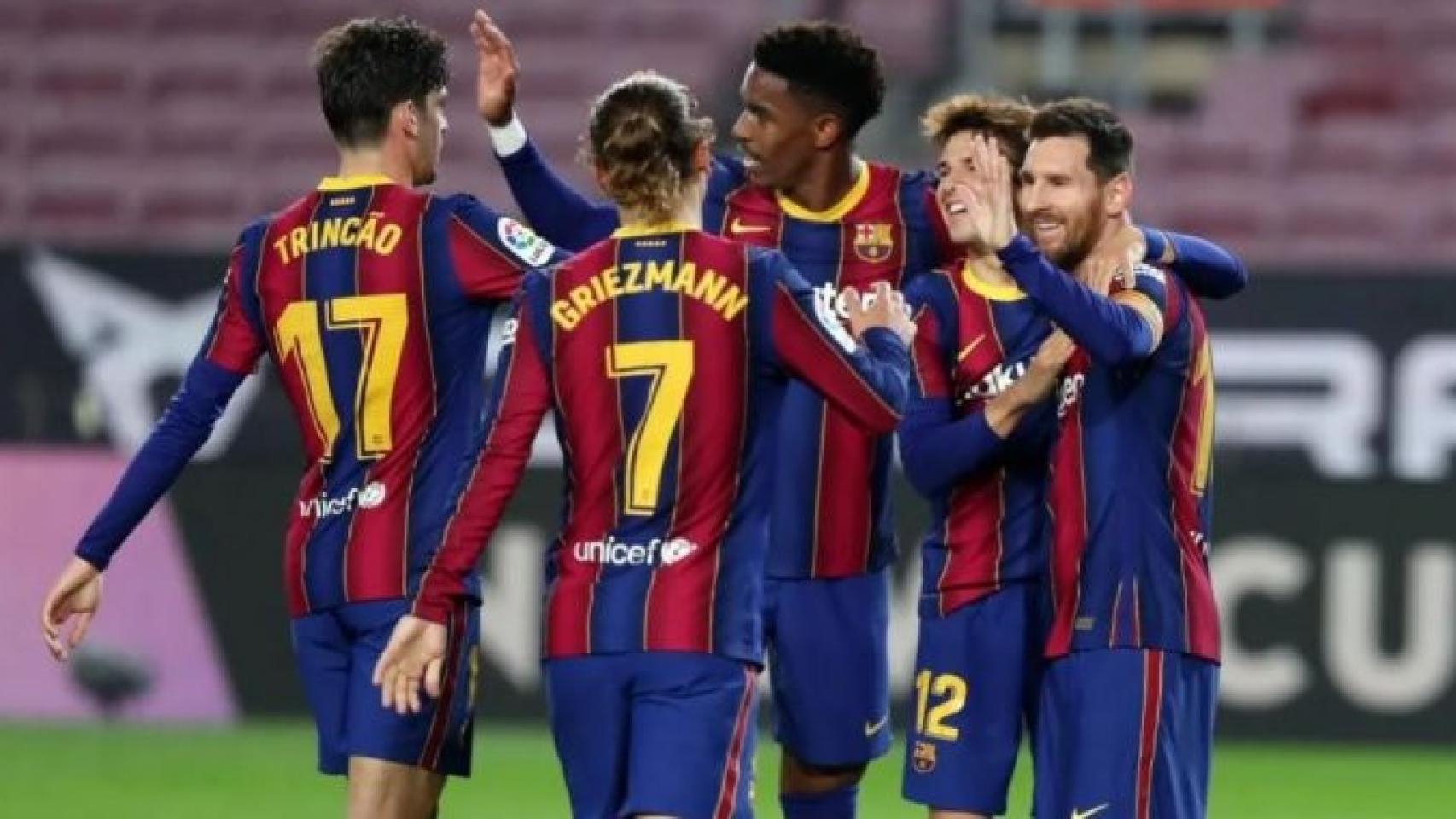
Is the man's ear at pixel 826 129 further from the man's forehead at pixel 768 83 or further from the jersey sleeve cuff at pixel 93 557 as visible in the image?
the jersey sleeve cuff at pixel 93 557

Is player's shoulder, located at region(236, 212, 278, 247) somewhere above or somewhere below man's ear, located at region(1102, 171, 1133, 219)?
below

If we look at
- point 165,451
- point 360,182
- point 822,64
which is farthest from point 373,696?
point 822,64

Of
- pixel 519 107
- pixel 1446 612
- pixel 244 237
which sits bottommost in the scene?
pixel 1446 612

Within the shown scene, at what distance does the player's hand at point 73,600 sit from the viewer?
19.7ft

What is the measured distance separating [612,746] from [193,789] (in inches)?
178

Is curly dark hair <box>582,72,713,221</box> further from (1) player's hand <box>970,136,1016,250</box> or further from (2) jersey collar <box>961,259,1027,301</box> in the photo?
(2) jersey collar <box>961,259,1027,301</box>

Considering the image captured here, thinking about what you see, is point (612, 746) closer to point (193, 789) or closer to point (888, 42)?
point (193, 789)

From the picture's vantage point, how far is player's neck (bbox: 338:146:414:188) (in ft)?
19.6

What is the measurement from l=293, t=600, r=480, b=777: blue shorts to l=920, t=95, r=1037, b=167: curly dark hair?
141 centimetres

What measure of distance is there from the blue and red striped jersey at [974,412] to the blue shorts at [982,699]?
0.17 feet

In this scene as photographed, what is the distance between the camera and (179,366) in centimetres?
1131

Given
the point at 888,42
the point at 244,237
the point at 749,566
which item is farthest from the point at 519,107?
the point at 749,566

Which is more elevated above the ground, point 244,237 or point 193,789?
point 244,237

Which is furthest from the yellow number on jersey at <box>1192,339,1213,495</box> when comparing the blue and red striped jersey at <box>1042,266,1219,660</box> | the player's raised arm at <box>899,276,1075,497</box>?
the player's raised arm at <box>899,276,1075,497</box>
